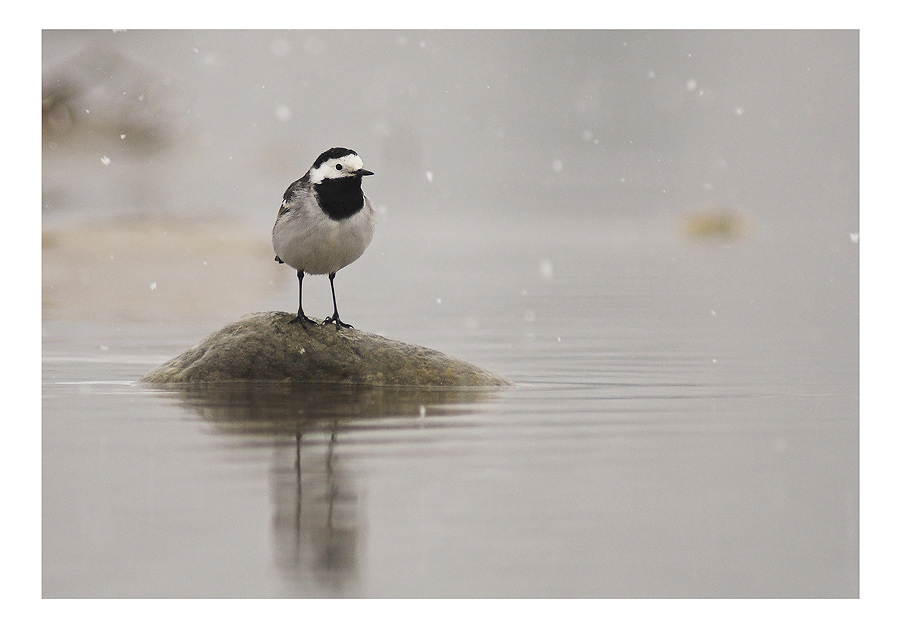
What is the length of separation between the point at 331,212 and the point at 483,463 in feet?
9.43

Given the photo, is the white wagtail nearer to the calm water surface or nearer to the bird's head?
the bird's head

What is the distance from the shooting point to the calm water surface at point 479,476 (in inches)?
218

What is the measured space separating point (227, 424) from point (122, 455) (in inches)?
36.4

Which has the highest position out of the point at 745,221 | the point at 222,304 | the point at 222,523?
the point at 745,221

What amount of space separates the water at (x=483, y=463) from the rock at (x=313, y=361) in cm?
23

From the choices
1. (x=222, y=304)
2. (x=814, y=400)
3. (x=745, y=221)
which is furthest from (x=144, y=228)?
(x=814, y=400)

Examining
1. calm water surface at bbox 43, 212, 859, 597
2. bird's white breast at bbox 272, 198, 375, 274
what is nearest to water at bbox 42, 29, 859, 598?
calm water surface at bbox 43, 212, 859, 597

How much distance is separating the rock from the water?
0.76ft

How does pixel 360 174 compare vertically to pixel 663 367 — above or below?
above

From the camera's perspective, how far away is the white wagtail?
954 cm

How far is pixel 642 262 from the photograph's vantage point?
1013 inches

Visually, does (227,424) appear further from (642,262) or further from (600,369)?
(642,262)

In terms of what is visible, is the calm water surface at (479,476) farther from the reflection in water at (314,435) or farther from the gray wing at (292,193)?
the gray wing at (292,193)

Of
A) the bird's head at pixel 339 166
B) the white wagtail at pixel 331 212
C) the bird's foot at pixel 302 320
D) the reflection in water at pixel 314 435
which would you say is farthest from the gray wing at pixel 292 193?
the reflection in water at pixel 314 435
